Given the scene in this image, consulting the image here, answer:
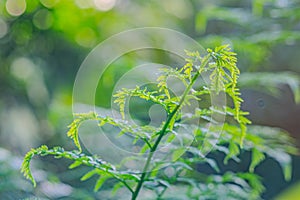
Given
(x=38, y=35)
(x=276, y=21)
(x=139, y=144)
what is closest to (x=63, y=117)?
(x=139, y=144)

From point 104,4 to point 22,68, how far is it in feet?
1.39

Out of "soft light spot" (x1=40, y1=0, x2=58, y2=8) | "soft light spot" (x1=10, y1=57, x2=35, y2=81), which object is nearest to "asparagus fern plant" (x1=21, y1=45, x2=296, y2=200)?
"soft light spot" (x1=10, y1=57, x2=35, y2=81)

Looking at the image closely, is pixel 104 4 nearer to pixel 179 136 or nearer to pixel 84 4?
pixel 84 4

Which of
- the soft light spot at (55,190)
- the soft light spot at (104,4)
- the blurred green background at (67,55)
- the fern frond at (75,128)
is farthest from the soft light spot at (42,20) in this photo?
the fern frond at (75,128)

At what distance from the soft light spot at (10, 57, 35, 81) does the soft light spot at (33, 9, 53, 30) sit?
0.11 metres

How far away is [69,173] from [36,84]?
1.59 ft

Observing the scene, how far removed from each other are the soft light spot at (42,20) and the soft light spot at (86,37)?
97 millimetres

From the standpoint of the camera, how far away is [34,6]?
129cm

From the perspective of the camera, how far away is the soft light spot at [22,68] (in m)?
1.21

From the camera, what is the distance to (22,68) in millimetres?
1223

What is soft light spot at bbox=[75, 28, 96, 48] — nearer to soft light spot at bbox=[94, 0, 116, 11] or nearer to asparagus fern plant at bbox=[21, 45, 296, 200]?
soft light spot at bbox=[94, 0, 116, 11]

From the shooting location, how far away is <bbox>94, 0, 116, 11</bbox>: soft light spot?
1.48 metres

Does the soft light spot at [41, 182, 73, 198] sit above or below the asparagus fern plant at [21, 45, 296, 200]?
above

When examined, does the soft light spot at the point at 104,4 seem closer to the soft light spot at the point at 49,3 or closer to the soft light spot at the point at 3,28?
the soft light spot at the point at 49,3
